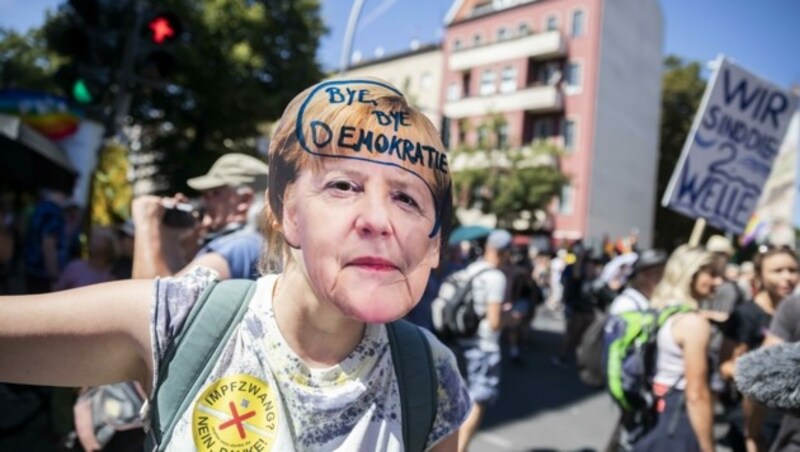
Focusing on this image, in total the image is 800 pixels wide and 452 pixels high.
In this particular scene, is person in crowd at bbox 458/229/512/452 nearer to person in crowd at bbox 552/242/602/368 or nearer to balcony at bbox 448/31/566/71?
person in crowd at bbox 552/242/602/368

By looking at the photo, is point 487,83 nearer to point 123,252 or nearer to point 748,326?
point 123,252

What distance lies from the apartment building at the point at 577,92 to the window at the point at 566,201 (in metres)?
0.05

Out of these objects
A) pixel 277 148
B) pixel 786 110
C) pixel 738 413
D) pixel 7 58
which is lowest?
pixel 738 413

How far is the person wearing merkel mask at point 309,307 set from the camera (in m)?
0.94

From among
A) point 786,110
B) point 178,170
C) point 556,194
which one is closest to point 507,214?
point 556,194

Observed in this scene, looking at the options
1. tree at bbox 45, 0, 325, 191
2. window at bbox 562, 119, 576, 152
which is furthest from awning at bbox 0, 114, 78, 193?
window at bbox 562, 119, 576, 152

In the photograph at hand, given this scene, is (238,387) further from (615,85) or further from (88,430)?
(615,85)

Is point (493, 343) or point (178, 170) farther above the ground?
point (178, 170)

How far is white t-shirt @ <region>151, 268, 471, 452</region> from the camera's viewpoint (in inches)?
40.1

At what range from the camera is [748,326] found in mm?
3539

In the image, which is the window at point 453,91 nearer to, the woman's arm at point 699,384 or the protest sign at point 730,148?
the protest sign at point 730,148

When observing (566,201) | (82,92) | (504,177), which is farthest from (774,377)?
(566,201)

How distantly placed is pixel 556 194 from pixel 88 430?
24123mm

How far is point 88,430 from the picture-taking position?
2303 millimetres
